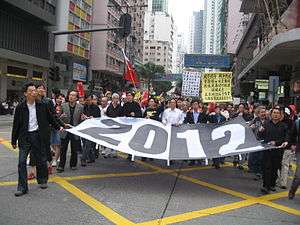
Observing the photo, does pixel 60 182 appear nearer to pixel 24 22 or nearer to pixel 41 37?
pixel 24 22

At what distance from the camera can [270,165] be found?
8.66 metres

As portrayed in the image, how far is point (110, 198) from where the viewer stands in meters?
7.65

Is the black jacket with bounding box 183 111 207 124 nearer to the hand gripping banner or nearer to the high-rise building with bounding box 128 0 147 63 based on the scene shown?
the hand gripping banner

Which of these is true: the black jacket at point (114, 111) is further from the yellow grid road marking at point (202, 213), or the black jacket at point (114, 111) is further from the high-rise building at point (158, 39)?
the high-rise building at point (158, 39)

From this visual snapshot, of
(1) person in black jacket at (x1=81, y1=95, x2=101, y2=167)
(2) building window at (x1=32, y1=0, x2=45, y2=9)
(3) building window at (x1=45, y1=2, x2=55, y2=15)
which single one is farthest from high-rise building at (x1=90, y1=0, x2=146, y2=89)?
(1) person in black jacket at (x1=81, y1=95, x2=101, y2=167)

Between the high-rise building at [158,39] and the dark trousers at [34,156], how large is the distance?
149m

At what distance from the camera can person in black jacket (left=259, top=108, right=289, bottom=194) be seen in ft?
28.4

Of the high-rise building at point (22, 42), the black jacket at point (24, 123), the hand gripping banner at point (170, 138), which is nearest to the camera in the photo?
the black jacket at point (24, 123)

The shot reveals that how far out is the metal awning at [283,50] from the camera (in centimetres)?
1864

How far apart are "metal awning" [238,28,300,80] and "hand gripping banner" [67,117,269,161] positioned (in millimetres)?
9774

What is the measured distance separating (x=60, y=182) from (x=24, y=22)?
38.0 meters

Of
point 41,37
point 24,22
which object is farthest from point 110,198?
point 41,37

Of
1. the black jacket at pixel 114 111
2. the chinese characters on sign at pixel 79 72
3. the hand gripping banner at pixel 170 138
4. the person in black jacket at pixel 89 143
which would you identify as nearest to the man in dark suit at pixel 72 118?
the hand gripping banner at pixel 170 138

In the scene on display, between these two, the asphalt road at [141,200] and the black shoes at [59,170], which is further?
the black shoes at [59,170]
